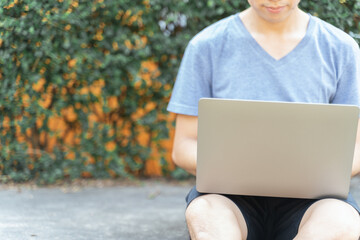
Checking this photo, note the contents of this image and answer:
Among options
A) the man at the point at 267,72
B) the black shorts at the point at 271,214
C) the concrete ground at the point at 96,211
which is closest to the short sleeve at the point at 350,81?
the man at the point at 267,72

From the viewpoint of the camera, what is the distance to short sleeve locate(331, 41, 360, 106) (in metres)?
1.88

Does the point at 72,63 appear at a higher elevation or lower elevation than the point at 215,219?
higher

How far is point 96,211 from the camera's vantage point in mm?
2621

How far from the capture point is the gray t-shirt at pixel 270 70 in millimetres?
1887

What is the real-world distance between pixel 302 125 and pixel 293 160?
0.11 m

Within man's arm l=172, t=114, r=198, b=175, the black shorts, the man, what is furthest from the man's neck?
the black shorts

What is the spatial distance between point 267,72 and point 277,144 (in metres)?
0.42

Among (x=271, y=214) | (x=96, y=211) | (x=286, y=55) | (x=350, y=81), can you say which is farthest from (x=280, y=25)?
(x=96, y=211)

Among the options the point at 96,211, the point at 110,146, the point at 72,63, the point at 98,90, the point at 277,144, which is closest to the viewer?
the point at 277,144

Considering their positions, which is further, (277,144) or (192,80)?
(192,80)

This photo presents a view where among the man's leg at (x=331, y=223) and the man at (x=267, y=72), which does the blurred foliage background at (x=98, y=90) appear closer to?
the man at (x=267, y=72)

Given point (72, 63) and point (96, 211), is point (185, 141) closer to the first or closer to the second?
point (96, 211)

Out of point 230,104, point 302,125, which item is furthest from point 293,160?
point 230,104

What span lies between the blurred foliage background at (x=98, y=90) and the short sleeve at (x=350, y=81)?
108 centimetres
